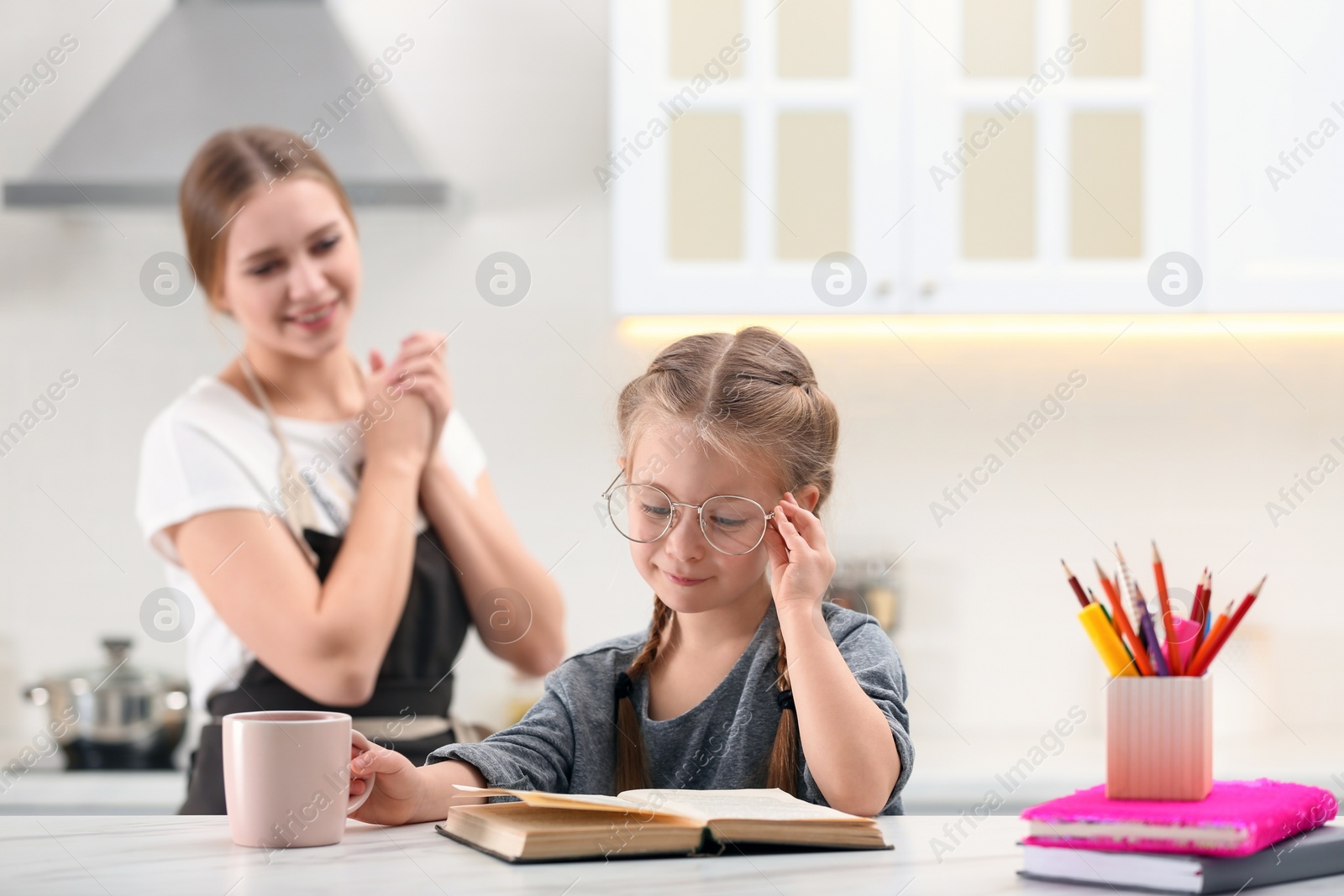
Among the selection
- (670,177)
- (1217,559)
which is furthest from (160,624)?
(1217,559)

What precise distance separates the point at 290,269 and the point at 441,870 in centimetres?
101

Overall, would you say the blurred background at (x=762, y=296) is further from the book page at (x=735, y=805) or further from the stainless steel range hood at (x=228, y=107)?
the book page at (x=735, y=805)

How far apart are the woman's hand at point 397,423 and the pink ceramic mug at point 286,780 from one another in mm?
753

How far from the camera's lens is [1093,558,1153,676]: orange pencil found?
782 mm

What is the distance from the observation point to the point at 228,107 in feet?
7.82

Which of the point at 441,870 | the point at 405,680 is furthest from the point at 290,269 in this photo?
the point at 441,870

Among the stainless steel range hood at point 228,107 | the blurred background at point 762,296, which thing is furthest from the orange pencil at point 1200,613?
the stainless steel range hood at point 228,107

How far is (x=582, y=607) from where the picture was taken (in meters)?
2.50

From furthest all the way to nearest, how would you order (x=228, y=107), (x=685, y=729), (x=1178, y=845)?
1. (x=228, y=107)
2. (x=685, y=729)
3. (x=1178, y=845)

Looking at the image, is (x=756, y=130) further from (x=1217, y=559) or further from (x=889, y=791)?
(x=889, y=791)

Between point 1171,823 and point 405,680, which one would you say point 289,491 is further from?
point 1171,823

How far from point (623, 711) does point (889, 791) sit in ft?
0.89

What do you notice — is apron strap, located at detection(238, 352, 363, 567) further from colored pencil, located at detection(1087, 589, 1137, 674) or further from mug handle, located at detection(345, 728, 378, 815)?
colored pencil, located at detection(1087, 589, 1137, 674)

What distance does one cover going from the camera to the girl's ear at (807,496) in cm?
111
